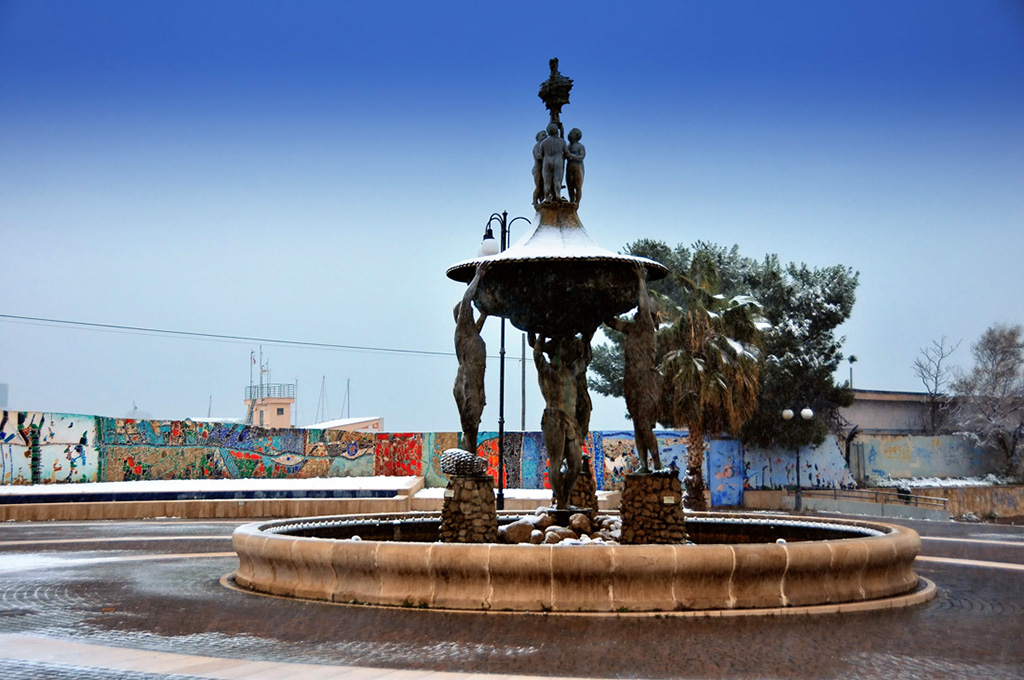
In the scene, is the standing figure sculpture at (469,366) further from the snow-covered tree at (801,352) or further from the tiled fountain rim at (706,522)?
the snow-covered tree at (801,352)

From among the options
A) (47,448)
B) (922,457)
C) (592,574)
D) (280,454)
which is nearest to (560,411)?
(592,574)

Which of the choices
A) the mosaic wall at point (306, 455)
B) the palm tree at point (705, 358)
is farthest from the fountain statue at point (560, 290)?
the mosaic wall at point (306, 455)

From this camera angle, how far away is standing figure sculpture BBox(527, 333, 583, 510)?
1158 cm

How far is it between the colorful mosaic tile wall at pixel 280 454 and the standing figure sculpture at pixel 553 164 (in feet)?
68.7

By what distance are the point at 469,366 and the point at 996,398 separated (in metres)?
40.7

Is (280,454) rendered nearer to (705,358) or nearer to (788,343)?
(705,358)

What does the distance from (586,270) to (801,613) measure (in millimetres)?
4271

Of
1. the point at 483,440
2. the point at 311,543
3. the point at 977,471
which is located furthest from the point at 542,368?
the point at 977,471

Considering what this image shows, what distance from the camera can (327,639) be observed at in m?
7.09

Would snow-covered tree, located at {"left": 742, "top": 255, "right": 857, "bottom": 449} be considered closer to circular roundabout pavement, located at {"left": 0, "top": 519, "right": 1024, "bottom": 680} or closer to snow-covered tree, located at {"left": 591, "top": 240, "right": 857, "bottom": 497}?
snow-covered tree, located at {"left": 591, "top": 240, "right": 857, "bottom": 497}

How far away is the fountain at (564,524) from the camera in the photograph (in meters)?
8.16

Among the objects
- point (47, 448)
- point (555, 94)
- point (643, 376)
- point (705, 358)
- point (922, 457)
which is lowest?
point (922, 457)

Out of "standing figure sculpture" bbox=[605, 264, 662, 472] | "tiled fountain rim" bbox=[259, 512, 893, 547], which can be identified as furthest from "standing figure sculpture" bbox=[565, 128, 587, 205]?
"tiled fountain rim" bbox=[259, 512, 893, 547]

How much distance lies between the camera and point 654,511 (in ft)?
34.3
